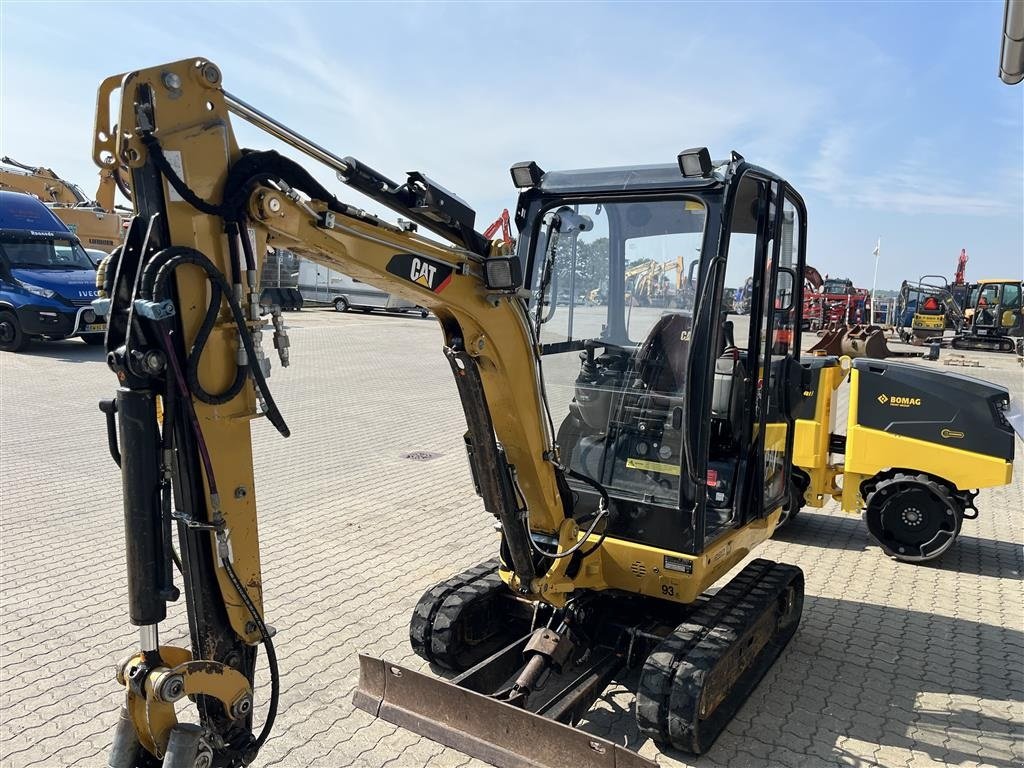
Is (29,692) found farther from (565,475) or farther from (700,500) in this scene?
(700,500)

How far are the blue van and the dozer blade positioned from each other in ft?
45.6

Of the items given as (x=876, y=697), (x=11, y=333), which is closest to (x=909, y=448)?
(x=876, y=697)

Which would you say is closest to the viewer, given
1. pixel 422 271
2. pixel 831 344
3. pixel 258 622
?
pixel 258 622

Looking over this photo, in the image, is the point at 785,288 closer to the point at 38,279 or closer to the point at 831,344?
the point at 831,344

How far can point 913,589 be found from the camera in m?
5.80

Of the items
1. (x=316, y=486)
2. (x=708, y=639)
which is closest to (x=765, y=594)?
(x=708, y=639)

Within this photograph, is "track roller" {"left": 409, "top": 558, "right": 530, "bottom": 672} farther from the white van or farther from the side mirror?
the white van

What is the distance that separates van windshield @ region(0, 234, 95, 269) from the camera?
1625cm

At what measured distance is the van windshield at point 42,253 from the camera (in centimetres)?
1625

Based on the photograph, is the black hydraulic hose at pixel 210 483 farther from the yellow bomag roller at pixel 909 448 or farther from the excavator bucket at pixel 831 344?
the excavator bucket at pixel 831 344

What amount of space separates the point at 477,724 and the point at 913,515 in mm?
4535

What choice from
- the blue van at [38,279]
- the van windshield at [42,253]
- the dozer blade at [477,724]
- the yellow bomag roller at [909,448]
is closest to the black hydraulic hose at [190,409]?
the dozer blade at [477,724]

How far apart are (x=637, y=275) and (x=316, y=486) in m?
4.78

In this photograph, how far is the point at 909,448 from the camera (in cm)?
621
